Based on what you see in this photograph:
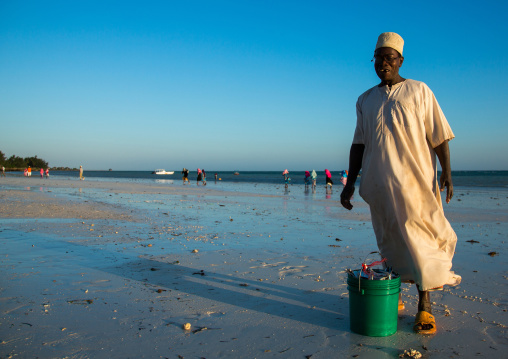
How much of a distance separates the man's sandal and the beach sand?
0.09 meters

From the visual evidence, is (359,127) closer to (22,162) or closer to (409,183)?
(409,183)

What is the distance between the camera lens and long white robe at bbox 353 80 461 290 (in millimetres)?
3416

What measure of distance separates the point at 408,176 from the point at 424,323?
4.06 ft

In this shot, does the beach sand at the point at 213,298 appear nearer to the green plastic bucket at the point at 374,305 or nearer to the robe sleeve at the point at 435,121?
the green plastic bucket at the point at 374,305

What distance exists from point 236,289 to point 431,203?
2357 mm

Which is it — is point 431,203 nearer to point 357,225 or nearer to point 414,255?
point 414,255

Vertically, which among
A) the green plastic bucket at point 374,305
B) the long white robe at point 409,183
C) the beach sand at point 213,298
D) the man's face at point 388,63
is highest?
the man's face at point 388,63

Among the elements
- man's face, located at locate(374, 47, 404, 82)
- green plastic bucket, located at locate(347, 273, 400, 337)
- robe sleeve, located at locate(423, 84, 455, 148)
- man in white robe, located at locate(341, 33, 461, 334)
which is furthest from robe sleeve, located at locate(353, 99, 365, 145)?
green plastic bucket, located at locate(347, 273, 400, 337)

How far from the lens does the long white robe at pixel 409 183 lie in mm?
3416

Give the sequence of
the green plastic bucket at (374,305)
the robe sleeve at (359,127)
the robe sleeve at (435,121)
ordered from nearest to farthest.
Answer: the green plastic bucket at (374,305) → the robe sleeve at (435,121) → the robe sleeve at (359,127)

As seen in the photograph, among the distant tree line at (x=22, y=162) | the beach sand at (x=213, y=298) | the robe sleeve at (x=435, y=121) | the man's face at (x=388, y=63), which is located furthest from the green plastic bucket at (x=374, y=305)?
the distant tree line at (x=22, y=162)

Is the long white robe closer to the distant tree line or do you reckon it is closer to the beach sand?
the beach sand

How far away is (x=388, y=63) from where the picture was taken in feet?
12.0

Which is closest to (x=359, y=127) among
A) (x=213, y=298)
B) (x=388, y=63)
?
(x=388, y=63)
